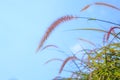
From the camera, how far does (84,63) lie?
2570mm

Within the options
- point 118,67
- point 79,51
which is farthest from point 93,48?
point 118,67

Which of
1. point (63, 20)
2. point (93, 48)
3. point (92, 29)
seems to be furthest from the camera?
point (93, 48)

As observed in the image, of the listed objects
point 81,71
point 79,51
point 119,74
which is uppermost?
point 79,51

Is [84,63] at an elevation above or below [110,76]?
above

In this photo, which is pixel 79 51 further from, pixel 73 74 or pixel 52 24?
pixel 52 24

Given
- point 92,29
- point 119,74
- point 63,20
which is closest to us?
point 119,74

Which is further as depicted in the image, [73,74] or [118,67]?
[73,74]

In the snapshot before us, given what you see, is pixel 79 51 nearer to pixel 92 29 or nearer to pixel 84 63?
pixel 84 63

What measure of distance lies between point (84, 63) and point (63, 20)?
1.47 feet

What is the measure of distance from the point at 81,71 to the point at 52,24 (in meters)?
0.43

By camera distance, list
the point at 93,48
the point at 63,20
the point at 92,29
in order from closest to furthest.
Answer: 1. the point at 63,20
2. the point at 92,29
3. the point at 93,48

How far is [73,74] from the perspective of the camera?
257cm

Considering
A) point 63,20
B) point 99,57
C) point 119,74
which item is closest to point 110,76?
point 119,74

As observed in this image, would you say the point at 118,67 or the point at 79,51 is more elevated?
the point at 79,51
